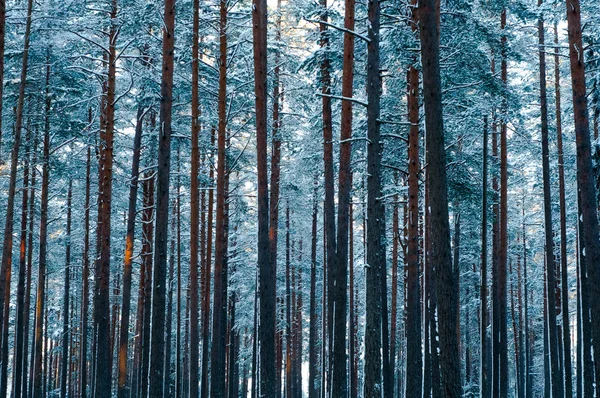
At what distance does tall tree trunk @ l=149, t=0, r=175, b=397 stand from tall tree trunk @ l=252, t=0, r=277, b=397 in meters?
2.18

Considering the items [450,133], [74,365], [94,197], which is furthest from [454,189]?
[74,365]

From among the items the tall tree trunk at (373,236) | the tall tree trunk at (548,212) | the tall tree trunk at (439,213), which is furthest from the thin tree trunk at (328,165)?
the tall tree trunk at (548,212)

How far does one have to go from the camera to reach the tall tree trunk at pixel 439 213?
8.82m

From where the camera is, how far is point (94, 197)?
33.8 meters

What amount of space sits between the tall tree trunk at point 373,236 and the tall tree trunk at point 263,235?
8.19 ft

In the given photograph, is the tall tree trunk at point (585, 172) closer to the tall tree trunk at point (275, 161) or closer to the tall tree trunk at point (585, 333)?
the tall tree trunk at point (585, 333)

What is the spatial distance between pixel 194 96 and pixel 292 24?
10.8 meters

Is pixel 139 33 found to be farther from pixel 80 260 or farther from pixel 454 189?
pixel 80 260

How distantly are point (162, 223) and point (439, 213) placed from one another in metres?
6.91

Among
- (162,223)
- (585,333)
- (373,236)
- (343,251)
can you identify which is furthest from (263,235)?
(585,333)

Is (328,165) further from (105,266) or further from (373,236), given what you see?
(105,266)

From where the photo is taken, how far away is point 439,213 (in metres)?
9.07

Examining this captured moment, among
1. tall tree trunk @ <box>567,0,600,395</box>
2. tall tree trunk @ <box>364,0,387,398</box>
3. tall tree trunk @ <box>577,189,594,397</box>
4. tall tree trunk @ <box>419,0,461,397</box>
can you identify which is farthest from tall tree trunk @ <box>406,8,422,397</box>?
tall tree trunk @ <box>419,0,461,397</box>

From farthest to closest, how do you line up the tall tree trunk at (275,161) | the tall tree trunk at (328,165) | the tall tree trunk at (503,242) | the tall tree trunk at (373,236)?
the tall tree trunk at (503,242) → the tall tree trunk at (275,161) → the tall tree trunk at (328,165) → the tall tree trunk at (373,236)
